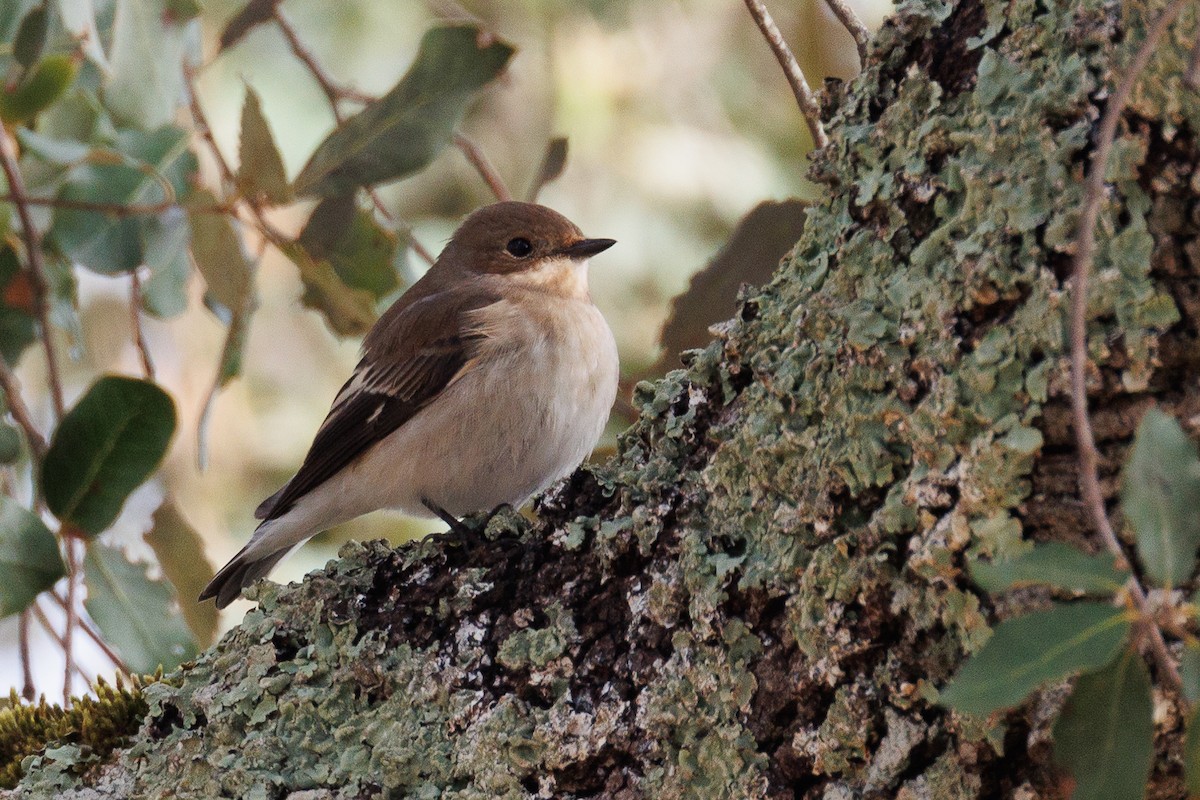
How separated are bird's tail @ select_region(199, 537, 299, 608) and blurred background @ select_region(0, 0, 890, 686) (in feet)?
6.93

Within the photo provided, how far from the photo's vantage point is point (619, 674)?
7.51 feet

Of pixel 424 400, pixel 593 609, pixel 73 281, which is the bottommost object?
pixel 593 609

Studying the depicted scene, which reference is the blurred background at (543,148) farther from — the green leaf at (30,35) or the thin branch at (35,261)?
the green leaf at (30,35)

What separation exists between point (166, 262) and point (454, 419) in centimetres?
112

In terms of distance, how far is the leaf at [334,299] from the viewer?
13.8 feet

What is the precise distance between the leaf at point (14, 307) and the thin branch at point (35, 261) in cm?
10

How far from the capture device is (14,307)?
14.0 feet

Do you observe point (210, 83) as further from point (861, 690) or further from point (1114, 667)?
point (1114, 667)

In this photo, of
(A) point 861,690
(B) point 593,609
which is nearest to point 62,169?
(B) point 593,609

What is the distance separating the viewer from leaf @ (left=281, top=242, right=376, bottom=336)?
4.20m

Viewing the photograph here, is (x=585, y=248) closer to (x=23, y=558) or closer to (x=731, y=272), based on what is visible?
(x=731, y=272)

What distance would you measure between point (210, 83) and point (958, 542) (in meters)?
5.73

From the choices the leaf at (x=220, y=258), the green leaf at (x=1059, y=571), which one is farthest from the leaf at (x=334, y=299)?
the green leaf at (x=1059, y=571)

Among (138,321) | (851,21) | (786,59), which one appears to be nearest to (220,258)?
(138,321)
